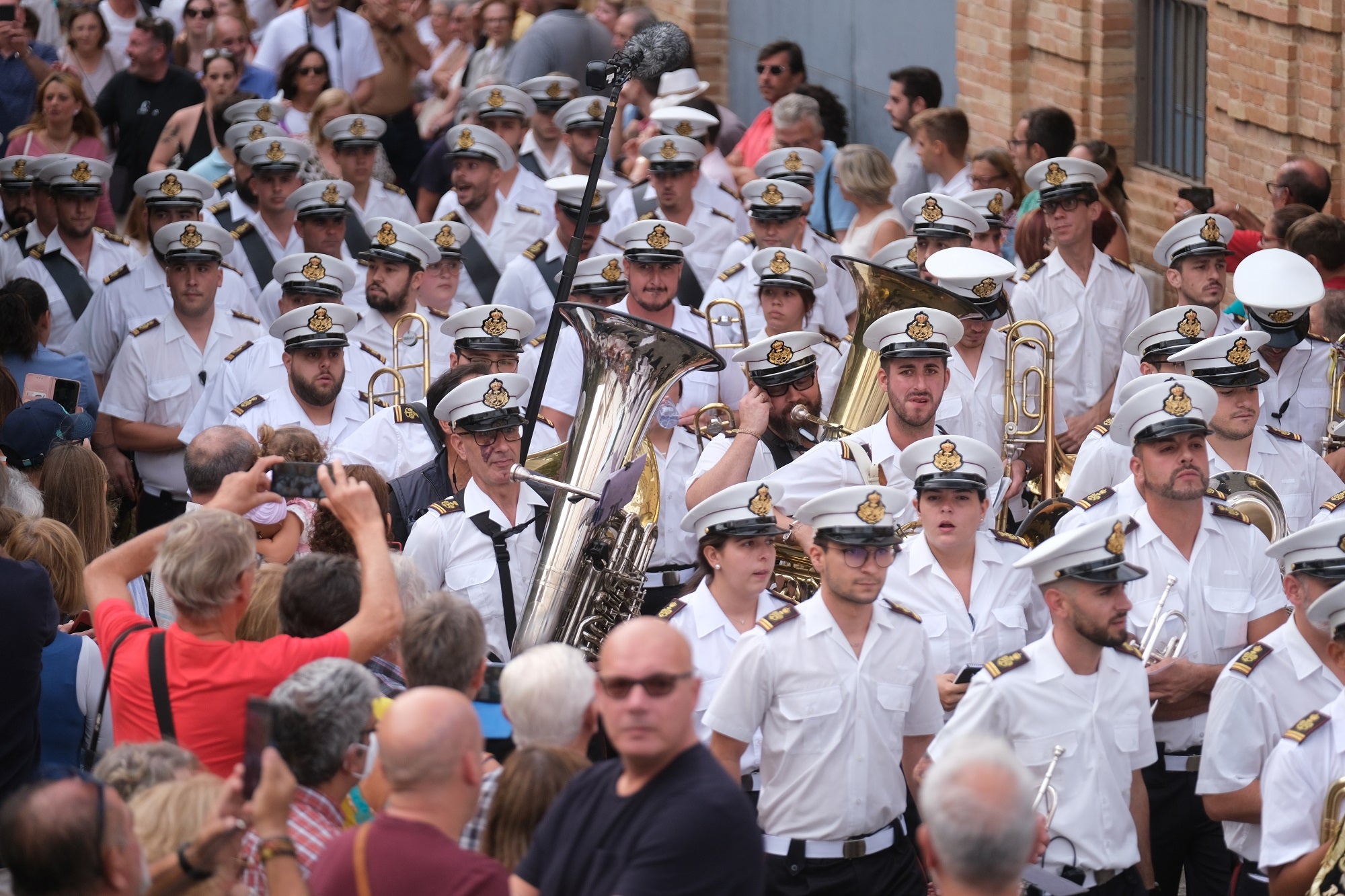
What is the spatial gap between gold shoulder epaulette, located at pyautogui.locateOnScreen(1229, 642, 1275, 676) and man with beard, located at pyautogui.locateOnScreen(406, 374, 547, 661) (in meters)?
2.39

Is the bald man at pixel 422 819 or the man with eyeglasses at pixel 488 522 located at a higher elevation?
the bald man at pixel 422 819

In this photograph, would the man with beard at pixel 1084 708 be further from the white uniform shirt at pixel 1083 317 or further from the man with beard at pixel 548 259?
the man with beard at pixel 548 259

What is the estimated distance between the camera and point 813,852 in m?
5.53

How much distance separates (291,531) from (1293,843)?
3.35 m

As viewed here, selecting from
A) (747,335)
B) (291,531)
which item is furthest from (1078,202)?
(291,531)

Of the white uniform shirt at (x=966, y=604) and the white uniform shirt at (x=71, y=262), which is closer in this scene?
the white uniform shirt at (x=966, y=604)

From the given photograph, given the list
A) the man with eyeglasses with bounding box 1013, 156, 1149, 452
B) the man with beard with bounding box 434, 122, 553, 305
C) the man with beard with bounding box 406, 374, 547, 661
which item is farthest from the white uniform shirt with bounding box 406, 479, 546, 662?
the man with beard with bounding box 434, 122, 553, 305

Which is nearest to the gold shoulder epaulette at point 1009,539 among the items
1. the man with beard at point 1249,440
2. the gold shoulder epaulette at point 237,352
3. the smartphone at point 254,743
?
the man with beard at point 1249,440

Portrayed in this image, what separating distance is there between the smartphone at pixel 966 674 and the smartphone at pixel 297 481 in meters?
2.22

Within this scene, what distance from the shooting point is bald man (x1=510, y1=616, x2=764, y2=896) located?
3.87 metres

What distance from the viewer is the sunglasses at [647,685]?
4.00m

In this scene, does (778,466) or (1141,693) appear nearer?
(1141,693)

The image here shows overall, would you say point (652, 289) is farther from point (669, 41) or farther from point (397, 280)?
point (669, 41)

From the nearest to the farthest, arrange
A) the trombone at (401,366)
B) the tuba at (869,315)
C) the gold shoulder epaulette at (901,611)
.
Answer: the gold shoulder epaulette at (901,611) < the tuba at (869,315) < the trombone at (401,366)
